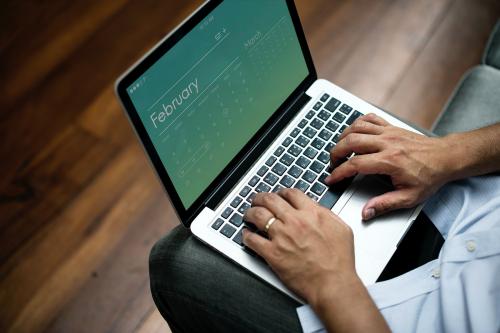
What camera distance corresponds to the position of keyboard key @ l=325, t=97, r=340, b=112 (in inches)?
35.2

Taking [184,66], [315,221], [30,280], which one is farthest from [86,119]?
[315,221]

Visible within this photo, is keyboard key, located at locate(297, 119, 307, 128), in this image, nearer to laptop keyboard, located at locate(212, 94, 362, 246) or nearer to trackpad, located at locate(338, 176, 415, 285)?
laptop keyboard, located at locate(212, 94, 362, 246)

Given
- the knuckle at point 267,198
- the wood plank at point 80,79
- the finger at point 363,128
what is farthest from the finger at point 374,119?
the wood plank at point 80,79

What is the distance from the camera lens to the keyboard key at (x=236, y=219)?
76cm

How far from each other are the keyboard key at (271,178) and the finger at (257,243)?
0.12 m

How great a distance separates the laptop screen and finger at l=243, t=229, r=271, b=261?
11cm

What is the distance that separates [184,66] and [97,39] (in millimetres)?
1080

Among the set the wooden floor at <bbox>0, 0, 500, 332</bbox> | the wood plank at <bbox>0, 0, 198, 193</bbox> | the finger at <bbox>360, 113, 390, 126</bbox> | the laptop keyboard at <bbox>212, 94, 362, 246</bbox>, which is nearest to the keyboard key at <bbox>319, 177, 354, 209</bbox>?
the laptop keyboard at <bbox>212, 94, 362, 246</bbox>

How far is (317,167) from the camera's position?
2.73 ft

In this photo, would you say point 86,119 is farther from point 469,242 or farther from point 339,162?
point 469,242

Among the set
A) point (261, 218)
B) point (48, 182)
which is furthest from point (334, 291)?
point (48, 182)

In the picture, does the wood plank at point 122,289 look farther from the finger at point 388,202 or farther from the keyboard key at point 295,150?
the finger at point 388,202

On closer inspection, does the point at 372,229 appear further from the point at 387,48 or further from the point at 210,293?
the point at 387,48

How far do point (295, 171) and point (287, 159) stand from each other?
0.03m
